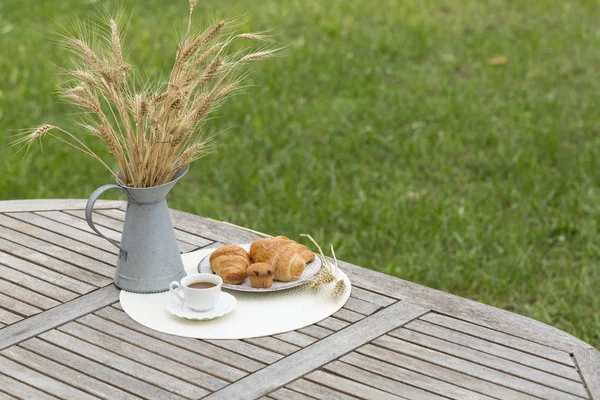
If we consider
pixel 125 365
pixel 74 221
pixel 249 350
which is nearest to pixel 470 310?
pixel 249 350

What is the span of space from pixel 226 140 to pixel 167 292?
119 inches

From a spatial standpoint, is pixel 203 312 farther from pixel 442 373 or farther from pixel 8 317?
pixel 442 373

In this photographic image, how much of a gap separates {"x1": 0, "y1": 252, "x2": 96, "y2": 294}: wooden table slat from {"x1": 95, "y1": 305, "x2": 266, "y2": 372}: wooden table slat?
18cm

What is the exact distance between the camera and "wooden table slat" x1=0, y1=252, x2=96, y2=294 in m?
2.52

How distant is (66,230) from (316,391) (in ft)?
3.69

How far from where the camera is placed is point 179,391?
2.06 meters

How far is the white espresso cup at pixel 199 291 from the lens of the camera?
233cm

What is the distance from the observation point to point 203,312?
2.36 m

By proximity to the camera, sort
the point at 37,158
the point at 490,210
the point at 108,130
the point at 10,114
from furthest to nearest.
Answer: the point at 10,114, the point at 37,158, the point at 490,210, the point at 108,130

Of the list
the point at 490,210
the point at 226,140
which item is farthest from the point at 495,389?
the point at 226,140

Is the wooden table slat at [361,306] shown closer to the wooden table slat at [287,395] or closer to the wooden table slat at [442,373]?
the wooden table slat at [442,373]

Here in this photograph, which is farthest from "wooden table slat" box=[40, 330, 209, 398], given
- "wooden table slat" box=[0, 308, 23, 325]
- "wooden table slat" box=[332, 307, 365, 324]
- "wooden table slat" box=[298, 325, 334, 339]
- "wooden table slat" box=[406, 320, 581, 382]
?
"wooden table slat" box=[406, 320, 581, 382]

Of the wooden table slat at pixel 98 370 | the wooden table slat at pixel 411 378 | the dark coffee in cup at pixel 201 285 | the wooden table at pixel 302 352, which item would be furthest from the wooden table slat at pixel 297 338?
the wooden table slat at pixel 98 370

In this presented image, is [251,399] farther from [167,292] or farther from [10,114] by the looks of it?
[10,114]
